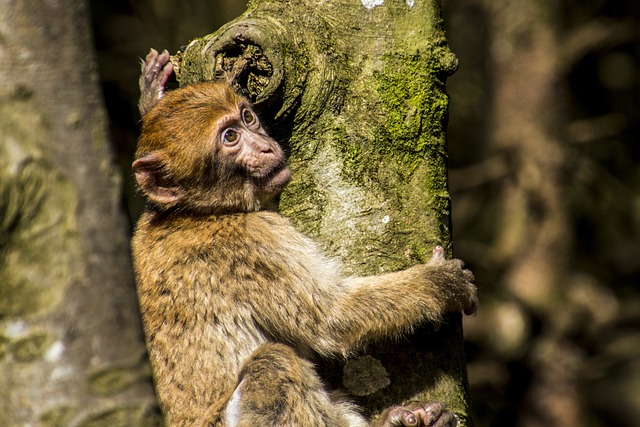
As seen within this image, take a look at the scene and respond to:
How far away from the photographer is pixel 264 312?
4805 mm

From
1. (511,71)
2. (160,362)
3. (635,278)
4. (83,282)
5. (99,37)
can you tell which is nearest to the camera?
(83,282)

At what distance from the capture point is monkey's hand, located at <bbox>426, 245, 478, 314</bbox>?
15.5 ft

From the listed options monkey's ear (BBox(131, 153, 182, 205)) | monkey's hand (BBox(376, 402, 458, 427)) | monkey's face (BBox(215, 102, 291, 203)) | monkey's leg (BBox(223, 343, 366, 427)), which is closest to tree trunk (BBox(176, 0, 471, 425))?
monkey's hand (BBox(376, 402, 458, 427))

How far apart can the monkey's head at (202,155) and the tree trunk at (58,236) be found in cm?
273

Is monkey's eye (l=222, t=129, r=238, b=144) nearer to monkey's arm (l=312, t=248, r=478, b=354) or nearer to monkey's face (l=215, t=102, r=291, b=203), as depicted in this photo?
monkey's face (l=215, t=102, r=291, b=203)

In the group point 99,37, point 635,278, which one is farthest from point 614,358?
point 99,37

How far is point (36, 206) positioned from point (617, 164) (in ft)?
45.1

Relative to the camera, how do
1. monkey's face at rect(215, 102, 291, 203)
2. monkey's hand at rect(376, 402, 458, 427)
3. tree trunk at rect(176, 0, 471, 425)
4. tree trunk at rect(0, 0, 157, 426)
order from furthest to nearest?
monkey's face at rect(215, 102, 291, 203)
tree trunk at rect(176, 0, 471, 425)
monkey's hand at rect(376, 402, 458, 427)
tree trunk at rect(0, 0, 157, 426)

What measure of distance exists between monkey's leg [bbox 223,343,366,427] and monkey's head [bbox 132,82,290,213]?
1.11 m

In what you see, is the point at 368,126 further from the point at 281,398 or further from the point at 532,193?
the point at 532,193

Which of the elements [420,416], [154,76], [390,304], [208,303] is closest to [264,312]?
[208,303]

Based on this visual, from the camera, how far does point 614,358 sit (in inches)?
462

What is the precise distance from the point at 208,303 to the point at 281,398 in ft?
2.28

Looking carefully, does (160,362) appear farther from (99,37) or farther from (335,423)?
(99,37)
